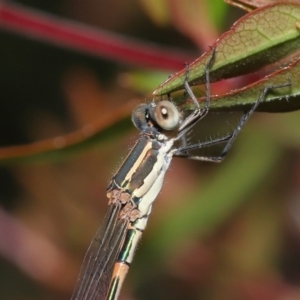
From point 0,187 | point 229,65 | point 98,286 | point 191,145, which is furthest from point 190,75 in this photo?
point 0,187

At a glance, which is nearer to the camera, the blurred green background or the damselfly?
the damselfly

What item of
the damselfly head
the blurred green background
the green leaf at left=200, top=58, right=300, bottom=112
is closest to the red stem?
the blurred green background

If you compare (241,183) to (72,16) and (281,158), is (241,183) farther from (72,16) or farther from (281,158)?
(72,16)

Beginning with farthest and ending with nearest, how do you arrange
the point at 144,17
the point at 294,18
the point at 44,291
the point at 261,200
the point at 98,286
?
the point at 144,17, the point at 44,291, the point at 261,200, the point at 98,286, the point at 294,18

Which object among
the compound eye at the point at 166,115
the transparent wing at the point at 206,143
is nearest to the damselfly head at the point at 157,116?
the compound eye at the point at 166,115

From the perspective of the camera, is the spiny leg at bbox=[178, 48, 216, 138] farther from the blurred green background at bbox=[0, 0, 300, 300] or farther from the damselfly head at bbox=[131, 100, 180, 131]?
the blurred green background at bbox=[0, 0, 300, 300]

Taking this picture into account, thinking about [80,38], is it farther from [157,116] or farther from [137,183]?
[137,183]

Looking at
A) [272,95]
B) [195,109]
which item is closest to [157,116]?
[195,109]

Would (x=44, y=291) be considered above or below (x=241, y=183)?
below
